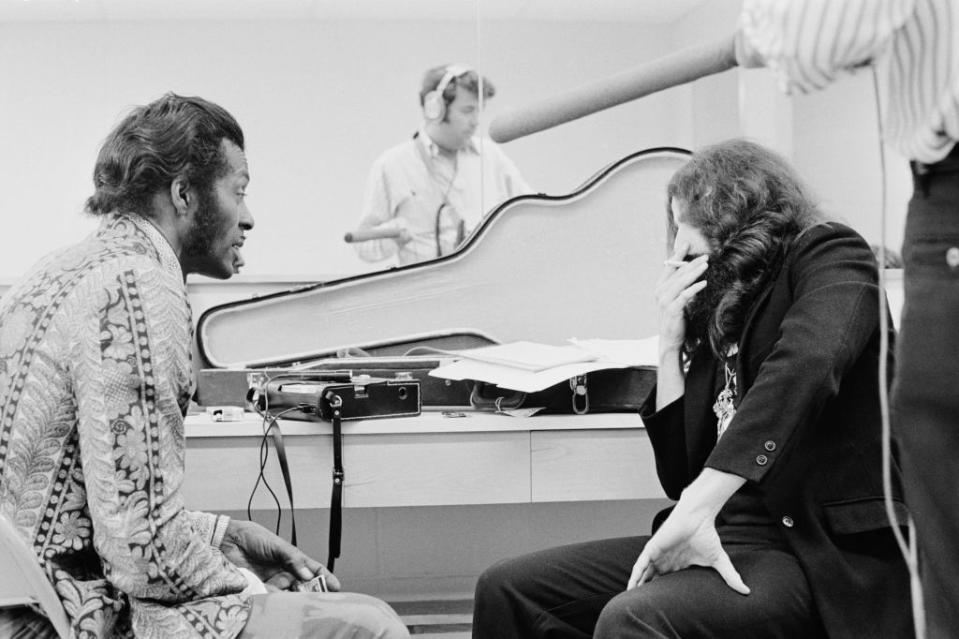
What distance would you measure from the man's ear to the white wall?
1.21 meters

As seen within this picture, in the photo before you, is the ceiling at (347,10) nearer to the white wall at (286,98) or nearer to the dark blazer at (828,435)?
the white wall at (286,98)

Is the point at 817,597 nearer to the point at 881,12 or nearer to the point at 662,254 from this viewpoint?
the point at 881,12

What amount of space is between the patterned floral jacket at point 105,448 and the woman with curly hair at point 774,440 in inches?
20.1

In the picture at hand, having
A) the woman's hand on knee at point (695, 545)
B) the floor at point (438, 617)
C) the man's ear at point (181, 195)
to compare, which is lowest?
the floor at point (438, 617)

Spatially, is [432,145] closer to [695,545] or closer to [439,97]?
[439,97]

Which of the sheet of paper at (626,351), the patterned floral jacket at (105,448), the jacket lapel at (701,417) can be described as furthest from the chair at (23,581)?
the sheet of paper at (626,351)

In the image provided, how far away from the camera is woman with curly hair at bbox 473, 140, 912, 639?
1.22m

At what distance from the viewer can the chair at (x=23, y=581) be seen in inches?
39.1

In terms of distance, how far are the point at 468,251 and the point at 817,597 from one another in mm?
1298

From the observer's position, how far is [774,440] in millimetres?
1225

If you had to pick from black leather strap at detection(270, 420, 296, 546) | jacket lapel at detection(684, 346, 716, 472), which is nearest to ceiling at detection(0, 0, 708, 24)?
black leather strap at detection(270, 420, 296, 546)

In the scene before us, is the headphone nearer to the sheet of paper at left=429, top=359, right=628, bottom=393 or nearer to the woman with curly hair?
the sheet of paper at left=429, top=359, right=628, bottom=393

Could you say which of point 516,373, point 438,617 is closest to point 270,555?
point 516,373

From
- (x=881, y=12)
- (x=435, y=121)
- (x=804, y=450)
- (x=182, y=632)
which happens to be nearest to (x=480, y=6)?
(x=435, y=121)
